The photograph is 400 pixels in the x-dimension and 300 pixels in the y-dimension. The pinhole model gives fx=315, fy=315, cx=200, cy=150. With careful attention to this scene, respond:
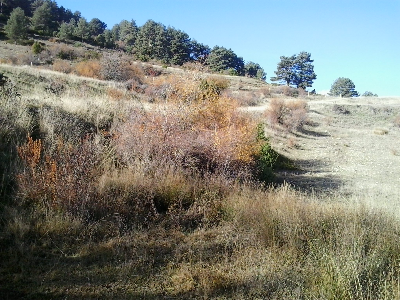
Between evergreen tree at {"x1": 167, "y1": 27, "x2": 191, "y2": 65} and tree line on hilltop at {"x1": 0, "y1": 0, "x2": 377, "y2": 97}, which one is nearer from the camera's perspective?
tree line on hilltop at {"x1": 0, "y1": 0, "x2": 377, "y2": 97}

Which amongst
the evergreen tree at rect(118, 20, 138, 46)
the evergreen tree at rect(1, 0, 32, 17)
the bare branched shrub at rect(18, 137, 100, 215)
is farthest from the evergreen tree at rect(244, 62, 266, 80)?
the bare branched shrub at rect(18, 137, 100, 215)

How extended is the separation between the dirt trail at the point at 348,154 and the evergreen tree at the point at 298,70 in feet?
92.5

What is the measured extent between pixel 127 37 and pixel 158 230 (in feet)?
240

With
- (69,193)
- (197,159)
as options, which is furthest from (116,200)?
(197,159)

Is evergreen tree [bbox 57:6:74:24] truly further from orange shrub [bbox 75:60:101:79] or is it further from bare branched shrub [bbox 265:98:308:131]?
bare branched shrub [bbox 265:98:308:131]

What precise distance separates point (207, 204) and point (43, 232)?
9.12 feet

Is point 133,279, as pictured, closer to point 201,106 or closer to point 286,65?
point 201,106

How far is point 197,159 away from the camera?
320 inches

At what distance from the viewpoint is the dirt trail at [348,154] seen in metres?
12.0

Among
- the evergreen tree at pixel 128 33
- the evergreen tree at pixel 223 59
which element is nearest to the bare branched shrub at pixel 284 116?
the evergreen tree at pixel 223 59

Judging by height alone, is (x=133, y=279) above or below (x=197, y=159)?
below

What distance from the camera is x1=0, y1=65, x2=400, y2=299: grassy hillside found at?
3.74 metres

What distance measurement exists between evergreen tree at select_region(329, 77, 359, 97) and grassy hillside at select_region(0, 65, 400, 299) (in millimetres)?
81581

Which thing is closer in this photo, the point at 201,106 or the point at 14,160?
the point at 14,160
